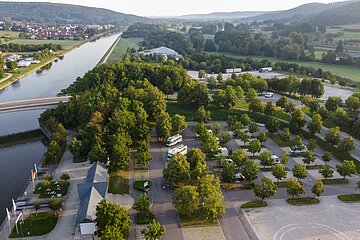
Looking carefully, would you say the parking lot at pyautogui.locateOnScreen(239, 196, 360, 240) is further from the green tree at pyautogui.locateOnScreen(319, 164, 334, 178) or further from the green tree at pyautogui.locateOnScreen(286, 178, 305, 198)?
the green tree at pyautogui.locateOnScreen(319, 164, 334, 178)

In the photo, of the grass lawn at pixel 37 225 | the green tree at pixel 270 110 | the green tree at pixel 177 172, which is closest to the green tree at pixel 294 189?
the green tree at pixel 177 172

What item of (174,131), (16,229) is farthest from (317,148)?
(16,229)

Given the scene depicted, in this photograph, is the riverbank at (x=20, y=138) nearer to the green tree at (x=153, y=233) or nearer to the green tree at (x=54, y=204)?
the green tree at (x=54, y=204)

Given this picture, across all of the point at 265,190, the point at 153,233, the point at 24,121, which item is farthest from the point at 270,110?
the point at 24,121

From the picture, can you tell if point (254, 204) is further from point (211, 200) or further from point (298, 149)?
point (298, 149)

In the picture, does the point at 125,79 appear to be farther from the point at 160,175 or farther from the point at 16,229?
the point at 16,229
